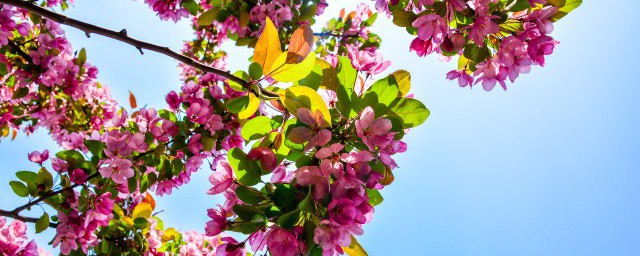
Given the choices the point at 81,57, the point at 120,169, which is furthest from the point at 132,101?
the point at 120,169

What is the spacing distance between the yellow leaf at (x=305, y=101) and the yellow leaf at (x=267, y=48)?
0.10 meters

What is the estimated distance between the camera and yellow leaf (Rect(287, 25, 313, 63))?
113cm

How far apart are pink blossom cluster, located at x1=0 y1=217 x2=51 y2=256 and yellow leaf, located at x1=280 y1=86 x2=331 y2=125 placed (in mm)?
1989

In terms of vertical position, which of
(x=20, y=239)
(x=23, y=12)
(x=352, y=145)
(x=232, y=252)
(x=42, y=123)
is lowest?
(x=232, y=252)

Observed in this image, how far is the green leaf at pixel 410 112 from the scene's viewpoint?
1.33 m

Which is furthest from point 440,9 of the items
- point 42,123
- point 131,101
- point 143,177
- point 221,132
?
point 42,123

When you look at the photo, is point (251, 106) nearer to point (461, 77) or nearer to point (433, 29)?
point (433, 29)

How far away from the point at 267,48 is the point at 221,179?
449 millimetres

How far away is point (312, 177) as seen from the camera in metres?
1.15

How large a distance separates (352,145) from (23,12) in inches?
120

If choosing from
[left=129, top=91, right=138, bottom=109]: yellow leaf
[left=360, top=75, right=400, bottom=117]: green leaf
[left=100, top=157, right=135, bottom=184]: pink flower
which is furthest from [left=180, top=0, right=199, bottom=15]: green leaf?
[left=360, top=75, right=400, bottom=117]: green leaf

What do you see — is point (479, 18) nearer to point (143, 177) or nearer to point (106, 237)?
point (143, 177)

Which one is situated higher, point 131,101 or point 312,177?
point 131,101

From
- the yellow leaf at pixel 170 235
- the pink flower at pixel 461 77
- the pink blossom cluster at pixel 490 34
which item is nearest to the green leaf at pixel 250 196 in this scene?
the pink blossom cluster at pixel 490 34
